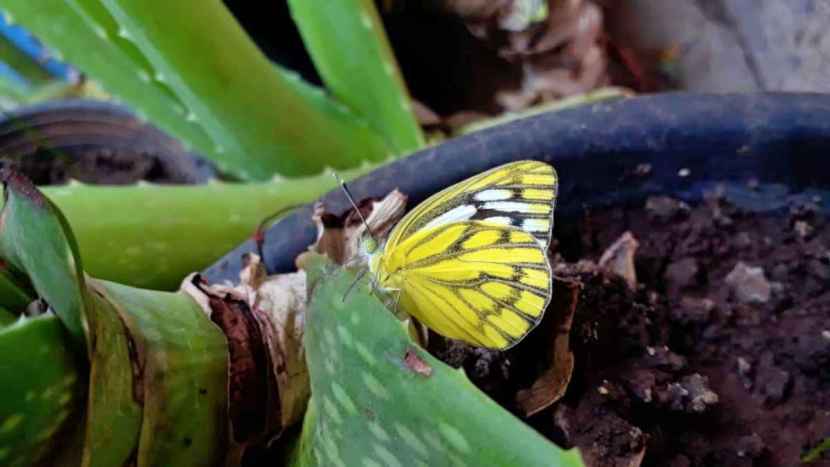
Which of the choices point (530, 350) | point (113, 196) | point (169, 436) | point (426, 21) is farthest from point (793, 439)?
point (426, 21)

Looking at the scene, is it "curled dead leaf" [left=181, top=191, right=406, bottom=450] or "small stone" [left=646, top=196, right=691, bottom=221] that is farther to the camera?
"small stone" [left=646, top=196, right=691, bottom=221]

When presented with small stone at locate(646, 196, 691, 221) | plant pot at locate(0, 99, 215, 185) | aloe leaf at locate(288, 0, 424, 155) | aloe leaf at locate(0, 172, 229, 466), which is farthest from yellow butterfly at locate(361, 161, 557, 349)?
plant pot at locate(0, 99, 215, 185)

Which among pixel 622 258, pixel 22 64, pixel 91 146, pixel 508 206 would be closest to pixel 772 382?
pixel 622 258

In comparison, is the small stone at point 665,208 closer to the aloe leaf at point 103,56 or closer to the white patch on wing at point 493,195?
the white patch on wing at point 493,195

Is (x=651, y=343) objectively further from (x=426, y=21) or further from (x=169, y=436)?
(x=426, y=21)

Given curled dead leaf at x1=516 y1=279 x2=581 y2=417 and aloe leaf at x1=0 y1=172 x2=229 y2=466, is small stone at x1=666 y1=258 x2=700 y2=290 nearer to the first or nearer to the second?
curled dead leaf at x1=516 y1=279 x2=581 y2=417

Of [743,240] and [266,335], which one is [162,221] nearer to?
[266,335]
